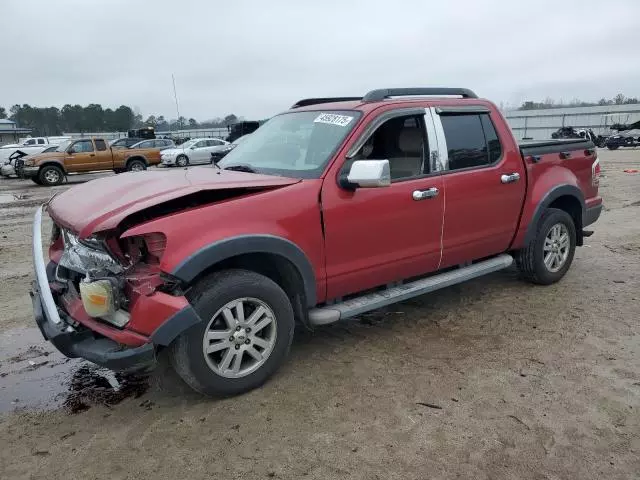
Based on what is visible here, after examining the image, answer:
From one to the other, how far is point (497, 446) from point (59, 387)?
296cm

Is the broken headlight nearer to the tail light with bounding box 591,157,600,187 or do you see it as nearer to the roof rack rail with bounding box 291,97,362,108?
the roof rack rail with bounding box 291,97,362,108

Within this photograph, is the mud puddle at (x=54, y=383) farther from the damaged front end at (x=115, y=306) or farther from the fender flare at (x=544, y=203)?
the fender flare at (x=544, y=203)

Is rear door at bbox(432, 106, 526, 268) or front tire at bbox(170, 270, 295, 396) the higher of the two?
rear door at bbox(432, 106, 526, 268)

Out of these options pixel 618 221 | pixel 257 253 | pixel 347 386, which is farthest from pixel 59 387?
pixel 618 221

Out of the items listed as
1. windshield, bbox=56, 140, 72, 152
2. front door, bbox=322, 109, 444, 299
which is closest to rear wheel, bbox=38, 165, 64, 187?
windshield, bbox=56, 140, 72, 152

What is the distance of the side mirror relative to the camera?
334 centimetres

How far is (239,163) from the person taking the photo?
4.26 metres

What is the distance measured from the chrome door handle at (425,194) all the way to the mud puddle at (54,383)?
2.41 meters

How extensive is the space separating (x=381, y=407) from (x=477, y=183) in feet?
7.06

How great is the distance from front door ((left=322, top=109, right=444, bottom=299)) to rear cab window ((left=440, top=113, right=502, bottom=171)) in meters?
0.22

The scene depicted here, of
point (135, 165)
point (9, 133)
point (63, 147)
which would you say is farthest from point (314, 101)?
point (9, 133)

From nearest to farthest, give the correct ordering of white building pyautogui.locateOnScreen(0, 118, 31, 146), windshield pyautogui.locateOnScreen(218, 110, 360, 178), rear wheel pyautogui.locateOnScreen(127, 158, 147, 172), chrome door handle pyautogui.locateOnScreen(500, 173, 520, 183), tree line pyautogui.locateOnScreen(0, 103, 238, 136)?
windshield pyautogui.locateOnScreen(218, 110, 360, 178) < chrome door handle pyautogui.locateOnScreen(500, 173, 520, 183) < rear wheel pyautogui.locateOnScreen(127, 158, 147, 172) < white building pyautogui.locateOnScreen(0, 118, 31, 146) < tree line pyautogui.locateOnScreen(0, 103, 238, 136)

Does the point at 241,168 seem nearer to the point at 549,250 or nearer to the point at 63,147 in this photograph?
the point at 549,250

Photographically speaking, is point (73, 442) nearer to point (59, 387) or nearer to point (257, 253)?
point (59, 387)
